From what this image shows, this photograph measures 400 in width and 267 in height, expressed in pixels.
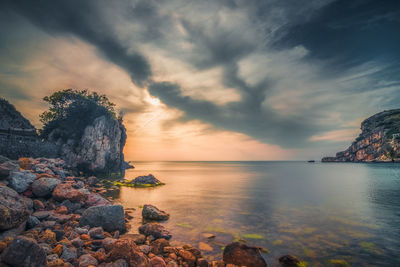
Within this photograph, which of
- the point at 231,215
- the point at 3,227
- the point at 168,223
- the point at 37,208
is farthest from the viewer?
the point at 231,215

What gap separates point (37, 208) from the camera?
10602 millimetres

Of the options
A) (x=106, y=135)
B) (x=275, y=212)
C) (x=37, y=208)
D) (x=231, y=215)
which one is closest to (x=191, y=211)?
(x=231, y=215)

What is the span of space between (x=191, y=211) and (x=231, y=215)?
14.6 ft

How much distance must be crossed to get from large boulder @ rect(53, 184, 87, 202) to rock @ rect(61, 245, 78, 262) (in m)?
8.26

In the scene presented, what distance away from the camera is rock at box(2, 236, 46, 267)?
4.38 metres

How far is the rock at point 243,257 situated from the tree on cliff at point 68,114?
50023 mm

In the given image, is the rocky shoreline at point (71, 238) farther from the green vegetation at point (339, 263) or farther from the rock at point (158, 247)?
the green vegetation at point (339, 263)

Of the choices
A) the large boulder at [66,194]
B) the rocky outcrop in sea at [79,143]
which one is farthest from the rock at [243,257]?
the rocky outcrop in sea at [79,143]

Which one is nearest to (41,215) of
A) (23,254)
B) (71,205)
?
(71,205)

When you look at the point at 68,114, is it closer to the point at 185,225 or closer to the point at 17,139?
the point at 17,139

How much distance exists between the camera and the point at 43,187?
1225 cm

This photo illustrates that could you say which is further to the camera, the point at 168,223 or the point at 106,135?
the point at 106,135

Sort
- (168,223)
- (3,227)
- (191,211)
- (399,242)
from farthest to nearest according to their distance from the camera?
(191,211), (168,223), (399,242), (3,227)

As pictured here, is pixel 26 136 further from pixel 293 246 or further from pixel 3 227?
pixel 293 246
